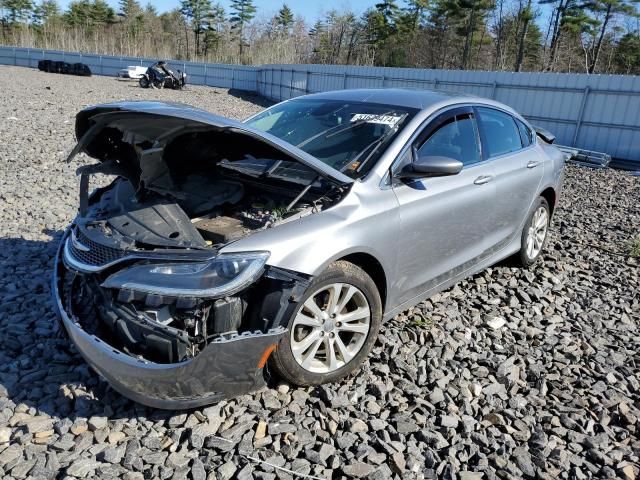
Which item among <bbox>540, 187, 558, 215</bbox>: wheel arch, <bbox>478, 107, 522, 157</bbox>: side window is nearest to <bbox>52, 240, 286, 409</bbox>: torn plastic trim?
<bbox>478, 107, 522, 157</bbox>: side window

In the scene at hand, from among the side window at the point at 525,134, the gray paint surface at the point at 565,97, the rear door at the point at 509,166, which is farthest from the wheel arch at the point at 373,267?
the gray paint surface at the point at 565,97

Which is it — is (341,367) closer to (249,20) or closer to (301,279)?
(301,279)

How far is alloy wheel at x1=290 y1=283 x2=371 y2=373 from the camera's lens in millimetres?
2770

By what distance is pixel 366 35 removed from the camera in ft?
194

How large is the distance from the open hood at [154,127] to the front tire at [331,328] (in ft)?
1.94

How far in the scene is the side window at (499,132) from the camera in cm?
428

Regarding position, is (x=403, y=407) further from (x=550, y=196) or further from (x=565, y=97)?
(x=565, y=97)

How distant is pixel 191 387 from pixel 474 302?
265 centimetres

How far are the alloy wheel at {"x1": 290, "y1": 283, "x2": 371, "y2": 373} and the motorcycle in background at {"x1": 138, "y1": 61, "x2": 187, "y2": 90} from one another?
30.8 metres

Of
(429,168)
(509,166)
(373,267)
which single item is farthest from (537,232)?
(373,267)

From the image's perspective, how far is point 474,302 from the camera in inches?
169

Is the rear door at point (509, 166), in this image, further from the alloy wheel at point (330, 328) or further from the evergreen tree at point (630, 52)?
the evergreen tree at point (630, 52)

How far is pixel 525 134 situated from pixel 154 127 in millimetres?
3591

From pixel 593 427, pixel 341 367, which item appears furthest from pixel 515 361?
pixel 341 367
